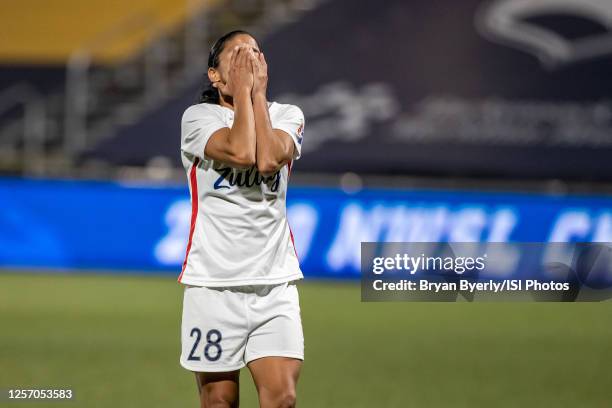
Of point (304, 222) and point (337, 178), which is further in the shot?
point (337, 178)

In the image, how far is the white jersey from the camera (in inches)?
179

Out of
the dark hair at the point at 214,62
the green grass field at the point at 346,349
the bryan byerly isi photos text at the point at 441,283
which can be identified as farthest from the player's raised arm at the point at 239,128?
the bryan byerly isi photos text at the point at 441,283

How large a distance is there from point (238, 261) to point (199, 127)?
1.91ft

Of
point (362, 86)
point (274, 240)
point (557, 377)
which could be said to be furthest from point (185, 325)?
point (362, 86)

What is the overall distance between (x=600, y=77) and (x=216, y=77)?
50.8 ft

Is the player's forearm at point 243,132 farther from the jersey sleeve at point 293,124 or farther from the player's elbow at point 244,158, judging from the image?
the jersey sleeve at point 293,124

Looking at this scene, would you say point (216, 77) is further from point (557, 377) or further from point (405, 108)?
point (405, 108)

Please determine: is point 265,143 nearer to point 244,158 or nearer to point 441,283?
point 244,158

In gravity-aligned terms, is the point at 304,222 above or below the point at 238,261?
below

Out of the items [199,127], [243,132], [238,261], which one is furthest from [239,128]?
[238,261]

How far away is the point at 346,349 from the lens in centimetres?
938

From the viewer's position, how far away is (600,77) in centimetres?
1909

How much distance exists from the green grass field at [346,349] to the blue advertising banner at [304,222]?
2.03 ft

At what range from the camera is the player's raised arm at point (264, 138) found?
174 inches
